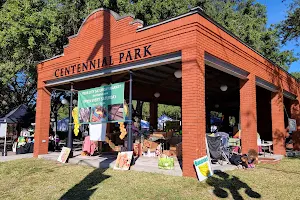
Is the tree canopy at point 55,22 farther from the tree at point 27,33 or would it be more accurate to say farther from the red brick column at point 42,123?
the red brick column at point 42,123

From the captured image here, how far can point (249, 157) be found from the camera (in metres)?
9.38

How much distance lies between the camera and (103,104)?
962cm

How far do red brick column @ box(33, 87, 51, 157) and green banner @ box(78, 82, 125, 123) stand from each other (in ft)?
9.92

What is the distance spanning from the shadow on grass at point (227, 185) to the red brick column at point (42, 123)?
828 centimetres

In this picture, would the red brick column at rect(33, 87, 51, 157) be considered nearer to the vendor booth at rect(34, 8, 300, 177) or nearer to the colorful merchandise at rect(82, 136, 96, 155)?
the vendor booth at rect(34, 8, 300, 177)

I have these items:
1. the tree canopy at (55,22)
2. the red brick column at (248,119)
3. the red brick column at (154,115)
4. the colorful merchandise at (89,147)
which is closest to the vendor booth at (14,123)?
the tree canopy at (55,22)

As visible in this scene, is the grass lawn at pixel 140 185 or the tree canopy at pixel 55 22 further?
the tree canopy at pixel 55 22

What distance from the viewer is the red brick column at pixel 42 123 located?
12.2 metres

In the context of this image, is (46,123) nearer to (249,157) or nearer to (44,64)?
(44,64)

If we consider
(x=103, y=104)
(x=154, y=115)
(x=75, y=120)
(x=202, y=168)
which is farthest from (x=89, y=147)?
(x=154, y=115)

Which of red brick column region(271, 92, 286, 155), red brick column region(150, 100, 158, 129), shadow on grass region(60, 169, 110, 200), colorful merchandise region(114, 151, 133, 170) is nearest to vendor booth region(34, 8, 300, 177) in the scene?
red brick column region(271, 92, 286, 155)

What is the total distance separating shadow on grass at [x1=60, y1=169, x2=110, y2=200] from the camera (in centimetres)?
596

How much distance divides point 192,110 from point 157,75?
194 inches

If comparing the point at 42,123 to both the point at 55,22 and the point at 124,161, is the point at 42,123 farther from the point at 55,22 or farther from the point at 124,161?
the point at 55,22
